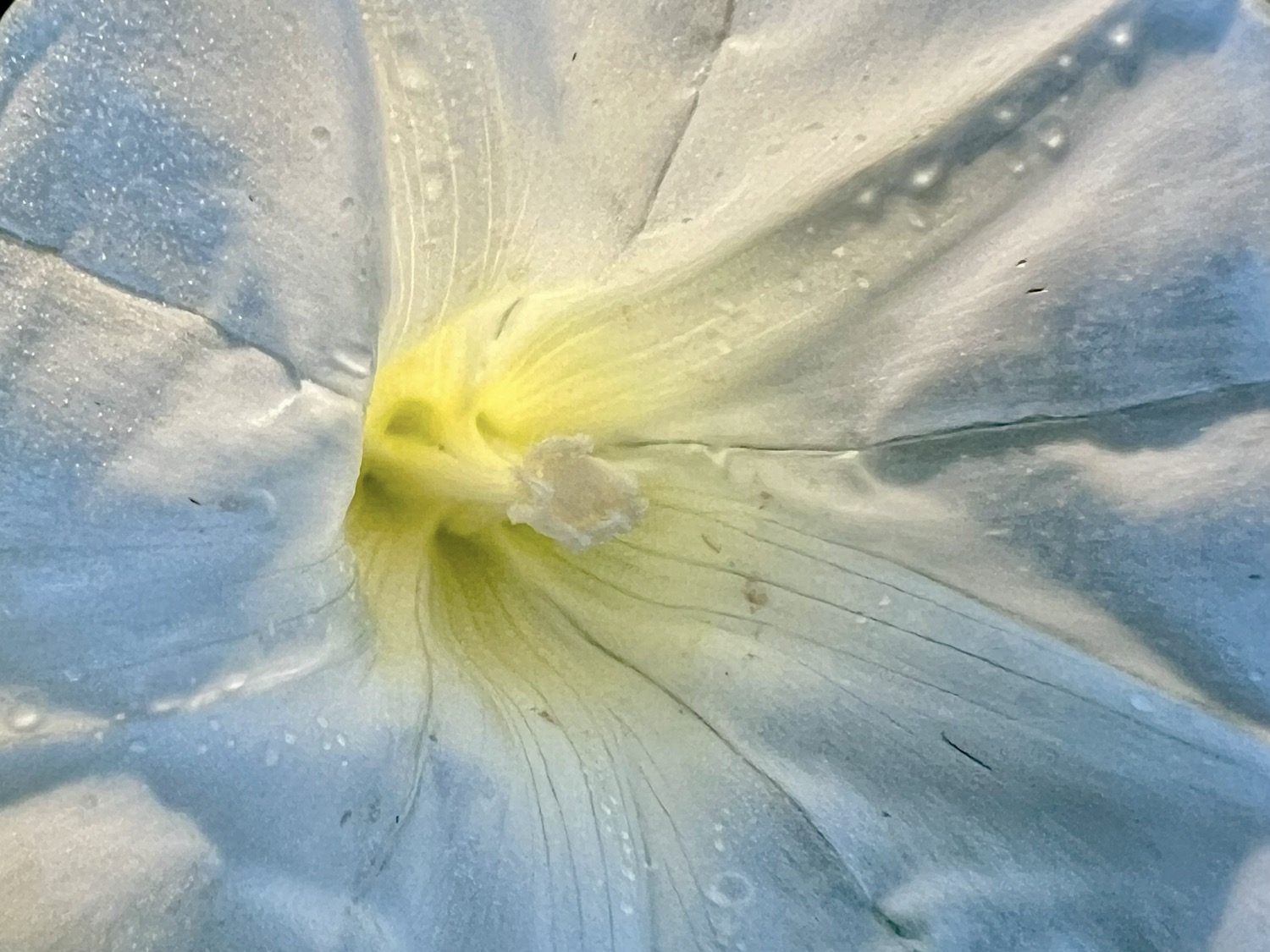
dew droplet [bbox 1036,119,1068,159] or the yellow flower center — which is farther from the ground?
dew droplet [bbox 1036,119,1068,159]

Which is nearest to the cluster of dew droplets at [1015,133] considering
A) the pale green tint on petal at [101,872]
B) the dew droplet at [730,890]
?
the dew droplet at [730,890]

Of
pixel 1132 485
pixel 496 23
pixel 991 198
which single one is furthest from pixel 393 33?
pixel 1132 485

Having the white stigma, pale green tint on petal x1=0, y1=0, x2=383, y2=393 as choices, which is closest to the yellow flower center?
the white stigma

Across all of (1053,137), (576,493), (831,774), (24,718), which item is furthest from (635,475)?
(24,718)

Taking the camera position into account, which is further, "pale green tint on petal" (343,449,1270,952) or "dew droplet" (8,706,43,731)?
"pale green tint on petal" (343,449,1270,952)

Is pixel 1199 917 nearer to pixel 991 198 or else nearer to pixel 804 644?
pixel 804 644

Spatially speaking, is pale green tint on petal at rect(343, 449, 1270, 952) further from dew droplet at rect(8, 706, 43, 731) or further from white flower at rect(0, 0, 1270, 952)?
dew droplet at rect(8, 706, 43, 731)

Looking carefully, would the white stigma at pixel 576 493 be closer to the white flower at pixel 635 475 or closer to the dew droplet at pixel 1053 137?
the white flower at pixel 635 475
